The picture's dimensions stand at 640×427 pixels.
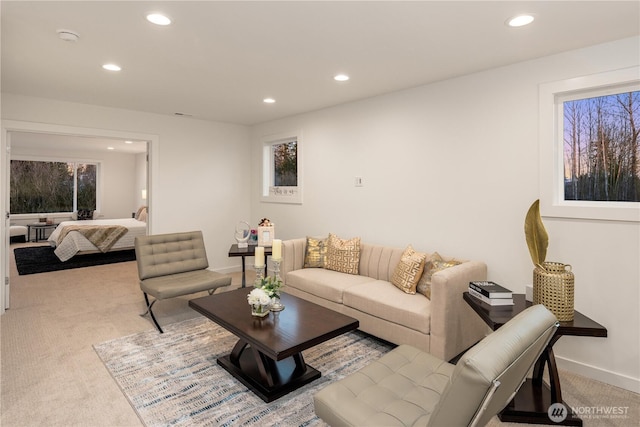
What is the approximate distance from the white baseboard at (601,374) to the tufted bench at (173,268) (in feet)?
10.5

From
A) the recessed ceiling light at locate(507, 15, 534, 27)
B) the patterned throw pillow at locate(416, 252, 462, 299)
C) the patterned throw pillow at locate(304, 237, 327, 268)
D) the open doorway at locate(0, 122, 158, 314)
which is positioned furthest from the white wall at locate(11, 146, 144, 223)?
the recessed ceiling light at locate(507, 15, 534, 27)

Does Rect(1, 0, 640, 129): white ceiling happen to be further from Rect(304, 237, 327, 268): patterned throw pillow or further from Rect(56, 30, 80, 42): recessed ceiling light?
Rect(304, 237, 327, 268): patterned throw pillow

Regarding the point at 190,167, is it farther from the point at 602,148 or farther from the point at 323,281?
the point at 602,148

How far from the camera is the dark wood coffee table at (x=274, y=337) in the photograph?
7.11ft

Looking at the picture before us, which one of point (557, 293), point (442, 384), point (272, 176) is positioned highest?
point (272, 176)

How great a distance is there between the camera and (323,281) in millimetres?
3598

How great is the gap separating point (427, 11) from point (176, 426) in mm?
2877

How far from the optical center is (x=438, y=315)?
8.54ft

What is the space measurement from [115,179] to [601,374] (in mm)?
11456

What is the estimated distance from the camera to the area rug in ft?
6.95

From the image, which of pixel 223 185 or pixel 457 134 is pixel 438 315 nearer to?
pixel 457 134

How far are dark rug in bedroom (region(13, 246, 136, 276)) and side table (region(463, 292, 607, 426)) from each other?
22.2 feet

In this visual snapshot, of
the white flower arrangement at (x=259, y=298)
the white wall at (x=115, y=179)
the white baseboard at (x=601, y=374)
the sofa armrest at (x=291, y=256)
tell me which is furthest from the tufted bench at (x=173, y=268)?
the white wall at (x=115, y=179)

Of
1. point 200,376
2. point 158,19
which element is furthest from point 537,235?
point 158,19
